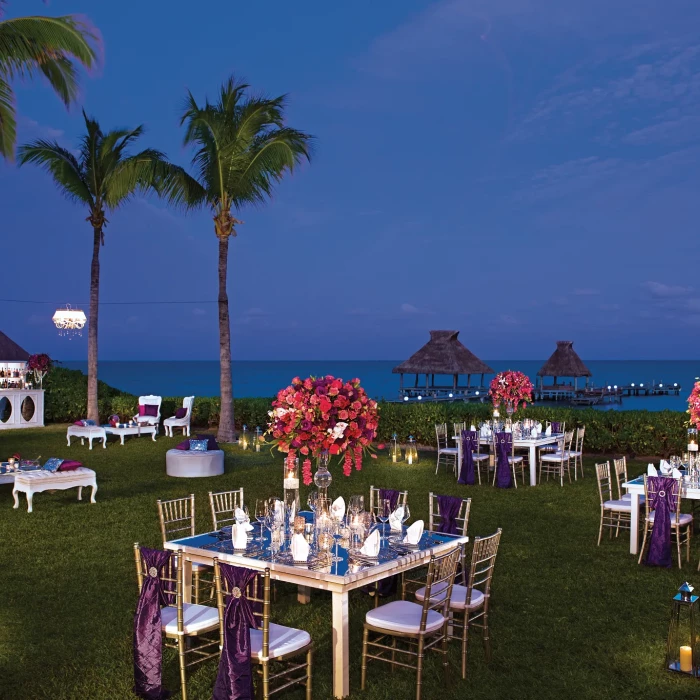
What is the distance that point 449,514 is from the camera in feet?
21.0

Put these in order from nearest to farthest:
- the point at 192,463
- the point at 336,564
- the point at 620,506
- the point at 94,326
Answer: the point at 336,564 → the point at 620,506 → the point at 192,463 → the point at 94,326

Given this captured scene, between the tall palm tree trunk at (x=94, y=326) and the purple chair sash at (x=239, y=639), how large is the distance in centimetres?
1606

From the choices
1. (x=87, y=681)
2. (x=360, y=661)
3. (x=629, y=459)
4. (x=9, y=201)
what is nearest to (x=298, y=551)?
(x=360, y=661)

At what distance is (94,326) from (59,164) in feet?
14.1

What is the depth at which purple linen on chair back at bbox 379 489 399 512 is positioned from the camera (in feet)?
20.9

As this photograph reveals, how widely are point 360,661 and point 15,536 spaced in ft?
18.2

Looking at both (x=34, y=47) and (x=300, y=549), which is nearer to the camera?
(x=300, y=549)

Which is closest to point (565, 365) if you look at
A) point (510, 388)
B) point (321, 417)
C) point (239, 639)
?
point (510, 388)

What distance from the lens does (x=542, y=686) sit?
488cm

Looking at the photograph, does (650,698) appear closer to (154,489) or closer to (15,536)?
(15,536)

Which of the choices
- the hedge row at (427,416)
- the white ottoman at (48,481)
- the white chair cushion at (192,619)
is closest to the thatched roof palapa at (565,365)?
the hedge row at (427,416)

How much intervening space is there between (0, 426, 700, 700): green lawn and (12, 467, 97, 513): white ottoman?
0.27m

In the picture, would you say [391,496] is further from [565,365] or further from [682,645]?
[565,365]

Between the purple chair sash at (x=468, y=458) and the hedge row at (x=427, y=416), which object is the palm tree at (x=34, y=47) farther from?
the hedge row at (x=427, y=416)
